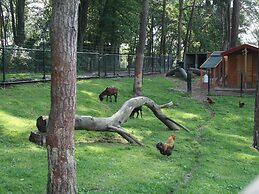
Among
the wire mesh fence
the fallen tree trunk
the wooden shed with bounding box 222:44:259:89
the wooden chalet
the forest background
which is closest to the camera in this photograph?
the fallen tree trunk

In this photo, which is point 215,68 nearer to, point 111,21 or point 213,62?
point 213,62

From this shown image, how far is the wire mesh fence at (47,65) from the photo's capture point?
18656 millimetres

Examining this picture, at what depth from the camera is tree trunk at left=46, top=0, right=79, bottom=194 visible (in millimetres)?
5723

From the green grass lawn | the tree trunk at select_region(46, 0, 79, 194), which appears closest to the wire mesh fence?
the green grass lawn

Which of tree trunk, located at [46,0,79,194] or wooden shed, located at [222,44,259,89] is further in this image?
wooden shed, located at [222,44,259,89]

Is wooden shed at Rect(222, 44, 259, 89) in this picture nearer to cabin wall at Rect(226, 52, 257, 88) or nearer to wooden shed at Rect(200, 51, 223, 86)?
cabin wall at Rect(226, 52, 257, 88)

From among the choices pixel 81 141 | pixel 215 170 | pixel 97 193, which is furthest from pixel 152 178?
pixel 81 141

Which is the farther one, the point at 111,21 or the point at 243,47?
the point at 111,21

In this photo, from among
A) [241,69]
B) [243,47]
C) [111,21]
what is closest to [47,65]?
[243,47]

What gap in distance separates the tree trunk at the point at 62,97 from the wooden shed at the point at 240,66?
2468 centimetres

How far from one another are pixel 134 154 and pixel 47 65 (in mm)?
12248

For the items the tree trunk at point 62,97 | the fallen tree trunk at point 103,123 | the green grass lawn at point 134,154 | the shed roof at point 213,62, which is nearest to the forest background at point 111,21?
the shed roof at point 213,62

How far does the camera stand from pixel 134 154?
10.4m

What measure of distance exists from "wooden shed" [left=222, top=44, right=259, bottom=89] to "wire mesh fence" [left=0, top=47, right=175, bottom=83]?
7374 millimetres
